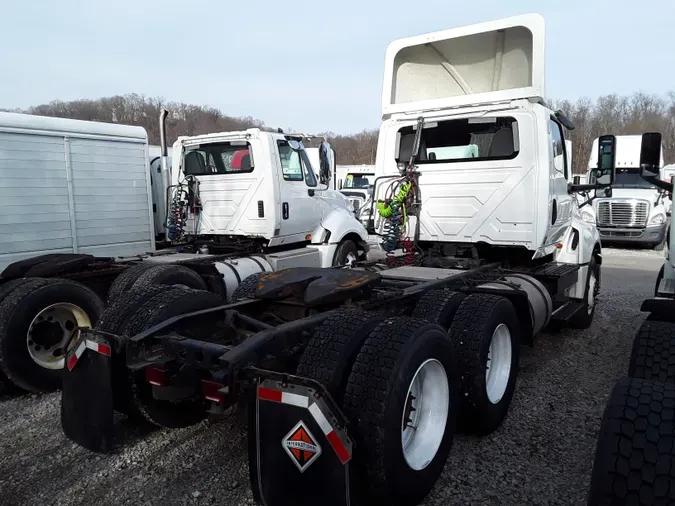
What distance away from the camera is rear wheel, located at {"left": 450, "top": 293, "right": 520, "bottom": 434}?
352cm

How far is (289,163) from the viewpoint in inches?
305

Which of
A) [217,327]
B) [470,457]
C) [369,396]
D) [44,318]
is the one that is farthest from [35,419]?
[470,457]

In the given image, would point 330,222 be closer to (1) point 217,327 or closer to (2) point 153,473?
(1) point 217,327

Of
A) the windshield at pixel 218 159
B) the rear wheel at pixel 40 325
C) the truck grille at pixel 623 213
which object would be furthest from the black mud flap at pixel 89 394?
the truck grille at pixel 623 213

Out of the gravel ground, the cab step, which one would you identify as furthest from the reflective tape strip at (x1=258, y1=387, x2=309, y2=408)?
the cab step

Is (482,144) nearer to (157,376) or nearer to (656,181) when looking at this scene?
(656,181)

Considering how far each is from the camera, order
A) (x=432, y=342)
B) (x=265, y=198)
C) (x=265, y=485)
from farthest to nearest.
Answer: (x=265, y=198), (x=432, y=342), (x=265, y=485)

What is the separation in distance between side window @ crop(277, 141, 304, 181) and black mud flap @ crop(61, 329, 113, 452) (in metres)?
4.90

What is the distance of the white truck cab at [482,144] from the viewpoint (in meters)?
5.22

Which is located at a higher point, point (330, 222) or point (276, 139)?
point (276, 139)

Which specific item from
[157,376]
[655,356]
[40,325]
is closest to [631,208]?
[655,356]

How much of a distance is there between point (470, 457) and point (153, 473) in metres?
2.06

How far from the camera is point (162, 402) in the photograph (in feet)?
10.8

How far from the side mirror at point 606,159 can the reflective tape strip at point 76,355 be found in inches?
192
